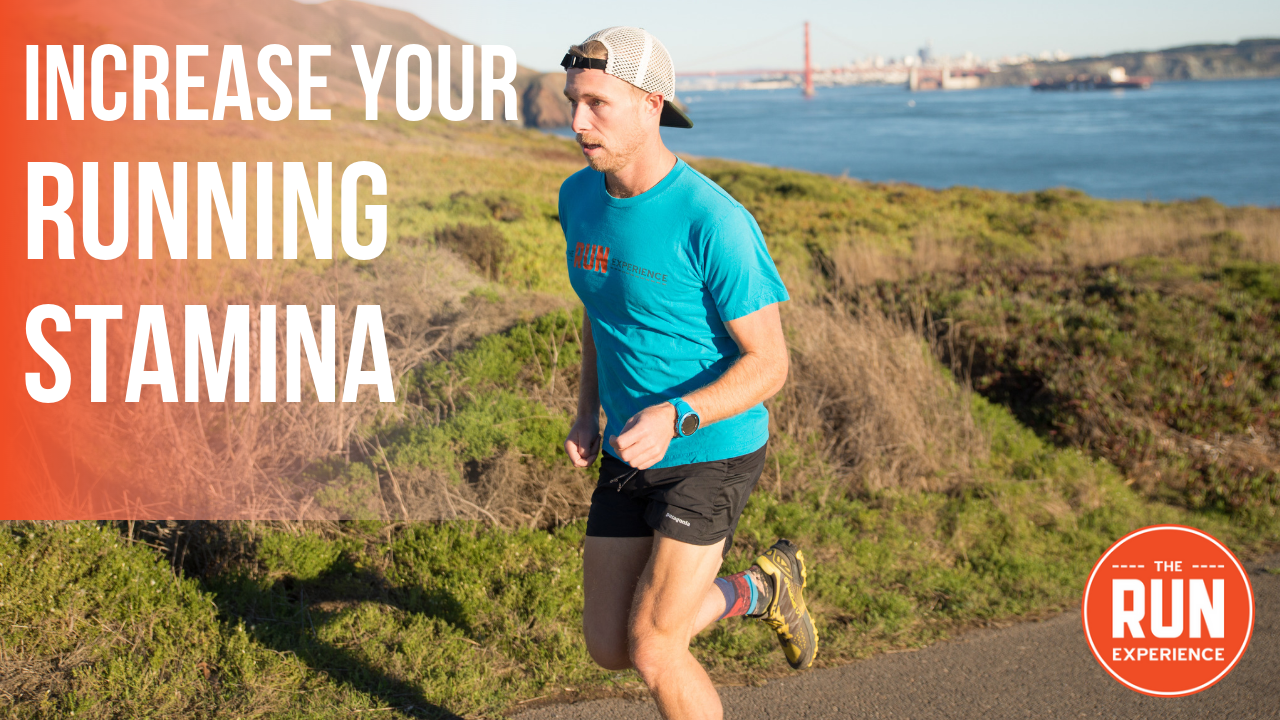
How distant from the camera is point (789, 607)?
10.6 ft

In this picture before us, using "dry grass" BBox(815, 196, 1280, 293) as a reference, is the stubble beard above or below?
above

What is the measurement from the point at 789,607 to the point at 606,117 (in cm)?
175

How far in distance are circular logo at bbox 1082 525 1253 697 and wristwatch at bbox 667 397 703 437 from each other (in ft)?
7.79

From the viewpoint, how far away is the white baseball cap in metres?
2.38

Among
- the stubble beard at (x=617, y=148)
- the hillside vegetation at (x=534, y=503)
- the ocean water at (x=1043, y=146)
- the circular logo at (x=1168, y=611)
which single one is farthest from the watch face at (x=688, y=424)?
the ocean water at (x=1043, y=146)

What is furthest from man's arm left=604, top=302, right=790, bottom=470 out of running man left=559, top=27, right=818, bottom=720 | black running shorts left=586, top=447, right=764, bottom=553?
black running shorts left=586, top=447, right=764, bottom=553

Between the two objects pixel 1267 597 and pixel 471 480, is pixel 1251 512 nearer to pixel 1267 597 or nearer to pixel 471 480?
pixel 1267 597

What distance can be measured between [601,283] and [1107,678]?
2.58 meters

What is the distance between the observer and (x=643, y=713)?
327 centimetres

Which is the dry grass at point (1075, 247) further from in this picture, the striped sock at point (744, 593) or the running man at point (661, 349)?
the running man at point (661, 349)

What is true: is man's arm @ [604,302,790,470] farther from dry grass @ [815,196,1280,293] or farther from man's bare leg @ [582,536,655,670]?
dry grass @ [815,196,1280,293]

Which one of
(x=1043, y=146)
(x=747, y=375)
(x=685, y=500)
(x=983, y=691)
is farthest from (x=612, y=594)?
(x=1043, y=146)

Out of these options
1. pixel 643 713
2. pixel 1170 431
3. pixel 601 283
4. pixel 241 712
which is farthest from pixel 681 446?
pixel 1170 431
